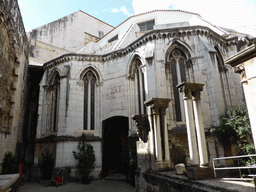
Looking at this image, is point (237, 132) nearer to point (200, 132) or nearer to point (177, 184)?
point (200, 132)

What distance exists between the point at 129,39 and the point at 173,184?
12.6m

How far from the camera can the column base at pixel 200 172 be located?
4.93 meters

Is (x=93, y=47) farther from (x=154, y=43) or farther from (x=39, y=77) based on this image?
(x=154, y=43)

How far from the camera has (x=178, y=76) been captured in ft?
36.6

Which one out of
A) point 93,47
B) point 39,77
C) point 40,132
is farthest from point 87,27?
point 40,132

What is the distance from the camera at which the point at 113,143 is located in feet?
47.2

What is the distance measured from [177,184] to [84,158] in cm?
751

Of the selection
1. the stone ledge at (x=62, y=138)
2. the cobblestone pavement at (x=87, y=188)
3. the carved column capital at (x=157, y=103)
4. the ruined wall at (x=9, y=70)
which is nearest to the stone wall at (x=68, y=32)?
the ruined wall at (x=9, y=70)

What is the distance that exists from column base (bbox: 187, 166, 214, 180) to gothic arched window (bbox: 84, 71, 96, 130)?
29.7 ft

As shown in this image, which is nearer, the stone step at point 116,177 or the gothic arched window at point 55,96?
the stone step at point 116,177

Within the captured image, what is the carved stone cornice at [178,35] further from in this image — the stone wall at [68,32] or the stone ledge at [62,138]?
the stone wall at [68,32]

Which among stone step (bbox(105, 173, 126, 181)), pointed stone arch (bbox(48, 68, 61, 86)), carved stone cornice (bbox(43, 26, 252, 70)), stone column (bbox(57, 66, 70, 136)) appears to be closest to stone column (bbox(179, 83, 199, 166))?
carved stone cornice (bbox(43, 26, 252, 70))

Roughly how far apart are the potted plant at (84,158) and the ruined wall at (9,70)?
3859mm

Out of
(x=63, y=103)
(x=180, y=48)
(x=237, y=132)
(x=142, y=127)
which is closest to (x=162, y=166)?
Result: (x=142, y=127)
